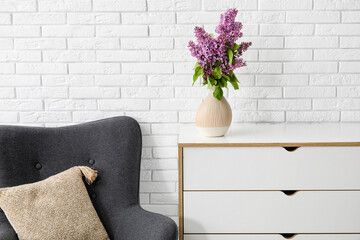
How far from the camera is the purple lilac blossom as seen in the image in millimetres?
1614

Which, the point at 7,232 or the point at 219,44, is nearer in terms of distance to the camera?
the point at 7,232

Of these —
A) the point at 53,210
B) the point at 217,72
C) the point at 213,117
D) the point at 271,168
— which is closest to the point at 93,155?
the point at 53,210

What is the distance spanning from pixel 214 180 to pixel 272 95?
1.90 ft

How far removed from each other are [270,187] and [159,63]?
0.80m

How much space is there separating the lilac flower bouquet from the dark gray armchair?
436 mm

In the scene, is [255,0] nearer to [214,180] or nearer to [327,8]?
[327,8]

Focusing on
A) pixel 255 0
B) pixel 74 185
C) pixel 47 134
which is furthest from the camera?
pixel 255 0

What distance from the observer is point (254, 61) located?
193cm

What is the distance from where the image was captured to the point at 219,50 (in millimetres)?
1615

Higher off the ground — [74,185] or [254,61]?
[254,61]

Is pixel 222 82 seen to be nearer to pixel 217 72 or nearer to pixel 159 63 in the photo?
pixel 217 72

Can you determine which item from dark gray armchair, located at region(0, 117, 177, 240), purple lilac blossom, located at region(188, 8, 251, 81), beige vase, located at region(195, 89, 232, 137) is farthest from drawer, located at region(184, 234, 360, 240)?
purple lilac blossom, located at region(188, 8, 251, 81)

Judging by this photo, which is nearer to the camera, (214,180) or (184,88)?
(214,180)

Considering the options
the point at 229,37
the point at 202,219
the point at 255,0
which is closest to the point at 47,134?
the point at 202,219
